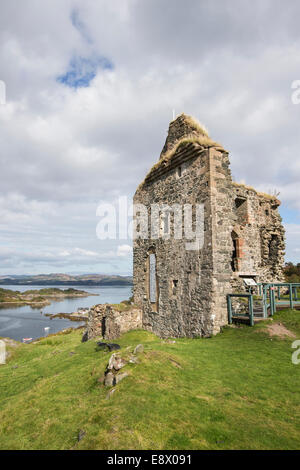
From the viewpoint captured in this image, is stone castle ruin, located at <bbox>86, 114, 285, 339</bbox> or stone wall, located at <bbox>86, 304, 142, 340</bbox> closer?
stone castle ruin, located at <bbox>86, 114, 285, 339</bbox>

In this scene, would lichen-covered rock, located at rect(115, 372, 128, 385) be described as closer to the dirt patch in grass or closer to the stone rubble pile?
the stone rubble pile

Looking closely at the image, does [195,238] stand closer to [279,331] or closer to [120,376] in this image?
[279,331]

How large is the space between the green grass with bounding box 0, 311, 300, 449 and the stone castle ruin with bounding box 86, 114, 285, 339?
297cm

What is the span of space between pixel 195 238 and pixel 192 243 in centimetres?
32

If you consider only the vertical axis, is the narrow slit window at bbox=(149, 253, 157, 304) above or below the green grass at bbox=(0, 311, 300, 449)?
above

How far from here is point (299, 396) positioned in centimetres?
562

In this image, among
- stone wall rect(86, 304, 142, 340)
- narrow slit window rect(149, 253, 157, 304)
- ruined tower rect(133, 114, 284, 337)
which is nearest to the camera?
ruined tower rect(133, 114, 284, 337)

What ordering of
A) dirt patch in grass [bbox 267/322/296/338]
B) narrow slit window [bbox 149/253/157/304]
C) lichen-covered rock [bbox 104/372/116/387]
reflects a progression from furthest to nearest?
narrow slit window [bbox 149/253/157/304], dirt patch in grass [bbox 267/322/296/338], lichen-covered rock [bbox 104/372/116/387]

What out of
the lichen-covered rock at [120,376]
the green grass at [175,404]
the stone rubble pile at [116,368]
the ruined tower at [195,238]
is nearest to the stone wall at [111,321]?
the ruined tower at [195,238]

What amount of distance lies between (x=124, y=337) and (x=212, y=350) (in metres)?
6.59

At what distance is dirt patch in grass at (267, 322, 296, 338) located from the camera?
872cm

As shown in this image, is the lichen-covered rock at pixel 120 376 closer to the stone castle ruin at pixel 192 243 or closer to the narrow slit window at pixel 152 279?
the stone castle ruin at pixel 192 243

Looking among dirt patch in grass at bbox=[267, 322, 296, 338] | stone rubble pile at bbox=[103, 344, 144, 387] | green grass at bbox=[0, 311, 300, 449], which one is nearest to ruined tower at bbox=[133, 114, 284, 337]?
dirt patch in grass at bbox=[267, 322, 296, 338]
